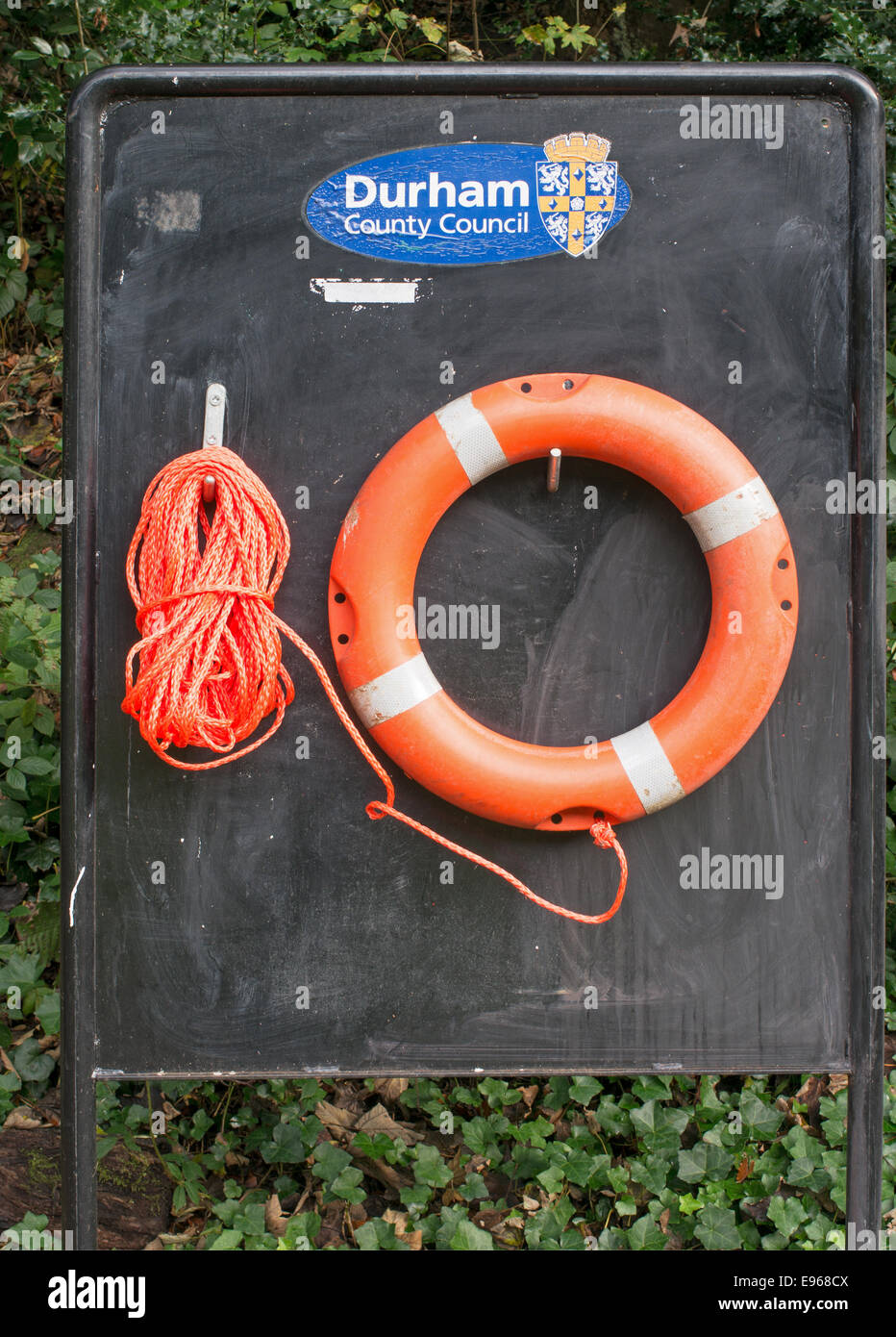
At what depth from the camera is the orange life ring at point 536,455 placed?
1.43 metres

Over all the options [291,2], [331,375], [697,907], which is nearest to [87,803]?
[331,375]

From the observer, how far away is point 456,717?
57.2 inches

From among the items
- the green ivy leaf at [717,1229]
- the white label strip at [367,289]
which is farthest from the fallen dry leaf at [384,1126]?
the white label strip at [367,289]

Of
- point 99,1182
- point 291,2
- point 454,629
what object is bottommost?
point 99,1182

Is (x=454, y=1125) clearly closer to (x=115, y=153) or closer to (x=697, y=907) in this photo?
(x=697, y=907)

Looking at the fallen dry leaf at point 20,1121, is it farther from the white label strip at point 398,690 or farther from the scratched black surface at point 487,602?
the white label strip at point 398,690

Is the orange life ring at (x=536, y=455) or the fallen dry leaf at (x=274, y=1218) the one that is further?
the fallen dry leaf at (x=274, y=1218)

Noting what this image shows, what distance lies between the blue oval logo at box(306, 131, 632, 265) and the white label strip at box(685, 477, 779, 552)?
0.42 metres

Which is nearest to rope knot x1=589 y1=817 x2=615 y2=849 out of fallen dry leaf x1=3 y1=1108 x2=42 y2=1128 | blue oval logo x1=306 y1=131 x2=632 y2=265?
blue oval logo x1=306 y1=131 x2=632 y2=265

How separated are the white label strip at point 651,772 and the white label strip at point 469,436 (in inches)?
17.6

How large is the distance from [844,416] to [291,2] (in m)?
2.43

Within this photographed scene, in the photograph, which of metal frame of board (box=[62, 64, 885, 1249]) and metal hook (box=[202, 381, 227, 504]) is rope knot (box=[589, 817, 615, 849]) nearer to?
metal frame of board (box=[62, 64, 885, 1249])

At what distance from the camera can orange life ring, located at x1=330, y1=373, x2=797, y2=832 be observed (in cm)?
143
